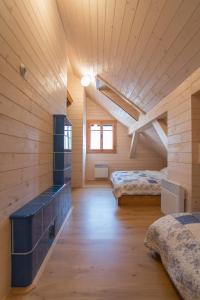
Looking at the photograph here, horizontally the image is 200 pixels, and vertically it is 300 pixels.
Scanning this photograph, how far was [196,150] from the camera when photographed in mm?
2439

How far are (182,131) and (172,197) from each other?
93 cm

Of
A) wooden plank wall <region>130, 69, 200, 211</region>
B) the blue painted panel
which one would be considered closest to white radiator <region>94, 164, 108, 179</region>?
wooden plank wall <region>130, 69, 200, 211</region>

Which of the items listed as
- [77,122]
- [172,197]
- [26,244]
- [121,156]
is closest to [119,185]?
[172,197]

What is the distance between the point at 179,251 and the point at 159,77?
219 cm

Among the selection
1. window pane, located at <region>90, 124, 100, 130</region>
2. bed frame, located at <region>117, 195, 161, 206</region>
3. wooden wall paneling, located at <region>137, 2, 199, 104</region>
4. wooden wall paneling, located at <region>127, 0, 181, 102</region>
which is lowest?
bed frame, located at <region>117, 195, 161, 206</region>

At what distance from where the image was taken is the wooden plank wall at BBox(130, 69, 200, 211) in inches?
97.0

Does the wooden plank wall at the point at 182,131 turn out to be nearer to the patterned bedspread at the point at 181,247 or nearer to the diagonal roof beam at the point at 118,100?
the patterned bedspread at the point at 181,247

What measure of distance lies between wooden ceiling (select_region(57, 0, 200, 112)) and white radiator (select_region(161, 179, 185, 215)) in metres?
1.36

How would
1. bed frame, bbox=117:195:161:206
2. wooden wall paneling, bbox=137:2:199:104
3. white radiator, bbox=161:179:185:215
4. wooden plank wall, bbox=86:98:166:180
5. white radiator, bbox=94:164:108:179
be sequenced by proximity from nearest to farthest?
wooden wall paneling, bbox=137:2:199:104
white radiator, bbox=161:179:185:215
bed frame, bbox=117:195:161:206
white radiator, bbox=94:164:108:179
wooden plank wall, bbox=86:98:166:180

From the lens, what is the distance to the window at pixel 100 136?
7.05 meters

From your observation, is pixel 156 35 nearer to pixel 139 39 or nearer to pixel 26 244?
pixel 139 39

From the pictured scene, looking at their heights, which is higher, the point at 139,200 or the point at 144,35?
the point at 144,35

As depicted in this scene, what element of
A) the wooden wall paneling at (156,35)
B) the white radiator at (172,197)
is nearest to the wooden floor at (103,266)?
the white radiator at (172,197)

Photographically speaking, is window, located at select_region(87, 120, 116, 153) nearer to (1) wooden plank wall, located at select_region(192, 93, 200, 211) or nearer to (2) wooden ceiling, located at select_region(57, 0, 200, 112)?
(2) wooden ceiling, located at select_region(57, 0, 200, 112)
